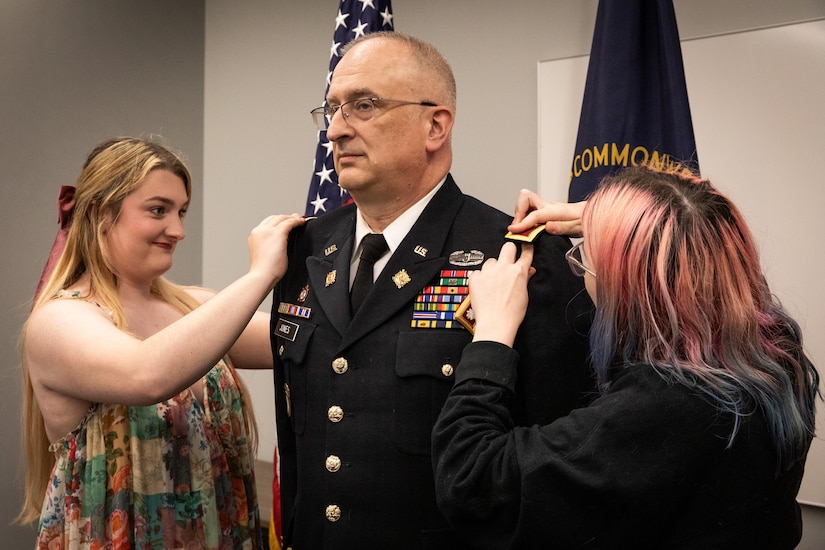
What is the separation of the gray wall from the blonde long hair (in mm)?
1236

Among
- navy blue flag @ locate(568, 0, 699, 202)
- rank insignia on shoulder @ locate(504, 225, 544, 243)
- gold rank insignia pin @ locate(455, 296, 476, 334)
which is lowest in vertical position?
gold rank insignia pin @ locate(455, 296, 476, 334)

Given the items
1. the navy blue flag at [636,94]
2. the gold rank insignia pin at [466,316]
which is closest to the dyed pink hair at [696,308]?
the gold rank insignia pin at [466,316]

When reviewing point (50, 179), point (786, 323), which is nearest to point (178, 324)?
point (786, 323)

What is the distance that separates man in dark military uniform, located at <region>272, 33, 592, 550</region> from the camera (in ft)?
4.65

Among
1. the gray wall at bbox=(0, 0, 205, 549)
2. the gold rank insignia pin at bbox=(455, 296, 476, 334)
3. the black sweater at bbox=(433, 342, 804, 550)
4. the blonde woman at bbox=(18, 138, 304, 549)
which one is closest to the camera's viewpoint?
the black sweater at bbox=(433, 342, 804, 550)

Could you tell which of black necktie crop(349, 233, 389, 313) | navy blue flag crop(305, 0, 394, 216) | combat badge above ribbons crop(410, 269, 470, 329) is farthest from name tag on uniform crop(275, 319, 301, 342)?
navy blue flag crop(305, 0, 394, 216)

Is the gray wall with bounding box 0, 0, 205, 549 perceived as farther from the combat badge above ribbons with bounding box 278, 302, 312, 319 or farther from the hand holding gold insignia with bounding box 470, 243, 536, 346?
the hand holding gold insignia with bounding box 470, 243, 536, 346

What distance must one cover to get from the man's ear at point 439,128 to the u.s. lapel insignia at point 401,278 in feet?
0.85

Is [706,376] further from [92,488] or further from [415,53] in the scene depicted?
[92,488]

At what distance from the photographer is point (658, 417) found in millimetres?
1075

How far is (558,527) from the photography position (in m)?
1.12

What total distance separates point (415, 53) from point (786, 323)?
0.85m

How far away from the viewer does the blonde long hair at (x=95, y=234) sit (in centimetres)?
189

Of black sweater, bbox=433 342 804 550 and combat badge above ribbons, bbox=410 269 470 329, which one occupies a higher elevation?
combat badge above ribbons, bbox=410 269 470 329
